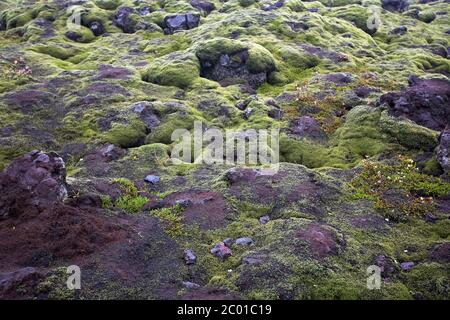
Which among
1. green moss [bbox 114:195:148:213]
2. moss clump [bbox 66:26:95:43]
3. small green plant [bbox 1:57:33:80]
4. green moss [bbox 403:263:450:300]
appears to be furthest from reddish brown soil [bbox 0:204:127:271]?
moss clump [bbox 66:26:95:43]

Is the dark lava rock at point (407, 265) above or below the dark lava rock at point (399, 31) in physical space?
above

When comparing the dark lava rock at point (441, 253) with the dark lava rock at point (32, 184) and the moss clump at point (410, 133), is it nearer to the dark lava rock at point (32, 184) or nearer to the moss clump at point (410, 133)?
the moss clump at point (410, 133)

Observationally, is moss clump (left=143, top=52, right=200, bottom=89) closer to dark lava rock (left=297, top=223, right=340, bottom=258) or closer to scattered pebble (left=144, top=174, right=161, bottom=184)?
scattered pebble (left=144, top=174, right=161, bottom=184)

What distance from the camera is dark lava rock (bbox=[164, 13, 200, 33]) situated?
63844 mm

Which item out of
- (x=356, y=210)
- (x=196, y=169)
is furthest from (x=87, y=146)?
(x=356, y=210)

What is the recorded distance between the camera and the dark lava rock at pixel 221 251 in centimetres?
1765

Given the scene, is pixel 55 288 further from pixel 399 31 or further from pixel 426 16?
pixel 426 16

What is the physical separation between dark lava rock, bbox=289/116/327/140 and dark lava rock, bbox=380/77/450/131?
5.51 metres

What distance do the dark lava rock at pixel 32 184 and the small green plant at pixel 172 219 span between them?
4.82 meters

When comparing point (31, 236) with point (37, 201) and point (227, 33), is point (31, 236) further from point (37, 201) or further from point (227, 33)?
point (227, 33)

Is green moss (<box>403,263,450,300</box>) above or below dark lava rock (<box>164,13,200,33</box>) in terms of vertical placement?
above

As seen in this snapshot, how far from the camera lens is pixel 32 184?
62.5ft

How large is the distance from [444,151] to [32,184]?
76.0 ft

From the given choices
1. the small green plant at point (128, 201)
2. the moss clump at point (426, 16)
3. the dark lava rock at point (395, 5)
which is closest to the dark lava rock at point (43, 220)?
the small green plant at point (128, 201)
